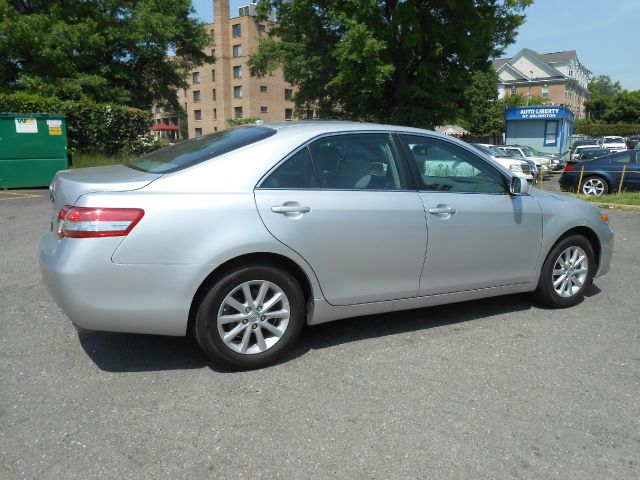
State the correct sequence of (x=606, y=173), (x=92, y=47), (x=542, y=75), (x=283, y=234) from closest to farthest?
(x=283, y=234)
(x=606, y=173)
(x=92, y=47)
(x=542, y=75)

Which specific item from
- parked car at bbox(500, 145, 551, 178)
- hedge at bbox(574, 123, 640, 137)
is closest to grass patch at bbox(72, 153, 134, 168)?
parked car at bbox(500, 145, 551, 178)

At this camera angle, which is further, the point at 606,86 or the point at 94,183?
the point at 606,86

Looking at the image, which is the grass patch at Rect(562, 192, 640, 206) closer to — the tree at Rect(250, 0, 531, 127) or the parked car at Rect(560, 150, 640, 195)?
the parked car at Rect(560, 150, 640, 195)

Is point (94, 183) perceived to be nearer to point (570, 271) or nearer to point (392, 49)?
point (570, 271)

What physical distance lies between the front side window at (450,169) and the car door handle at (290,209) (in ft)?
Result: 3.37

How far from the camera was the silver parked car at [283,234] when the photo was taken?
10.4 ft

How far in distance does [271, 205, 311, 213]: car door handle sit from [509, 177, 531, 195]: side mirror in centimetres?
186

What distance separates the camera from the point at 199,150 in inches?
149

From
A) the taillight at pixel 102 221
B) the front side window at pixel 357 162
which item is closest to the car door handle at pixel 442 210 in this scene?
the front side window at pixel 357 162

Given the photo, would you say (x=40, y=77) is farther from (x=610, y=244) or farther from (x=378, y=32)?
(x=610, y=244)

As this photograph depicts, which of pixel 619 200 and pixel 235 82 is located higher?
→ pixel 235 82

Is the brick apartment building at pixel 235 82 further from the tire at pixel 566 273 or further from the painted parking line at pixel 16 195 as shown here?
the tire at pixel 566 273

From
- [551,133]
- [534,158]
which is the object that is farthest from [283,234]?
[551,133]

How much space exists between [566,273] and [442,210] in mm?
1612
